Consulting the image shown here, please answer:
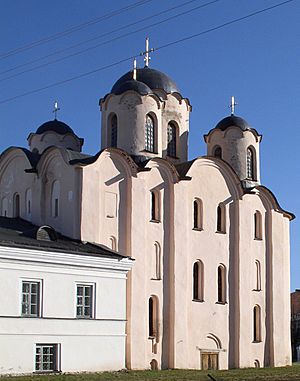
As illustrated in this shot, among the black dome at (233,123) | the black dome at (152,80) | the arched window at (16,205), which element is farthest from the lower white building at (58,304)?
the black dome at (233,123)

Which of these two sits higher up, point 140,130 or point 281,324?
point 140,130

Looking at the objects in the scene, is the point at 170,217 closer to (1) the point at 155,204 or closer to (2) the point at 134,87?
(1) the point at 155,204

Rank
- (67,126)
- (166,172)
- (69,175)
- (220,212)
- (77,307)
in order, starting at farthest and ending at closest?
(67,126)
(220,212)
(166,172)
(69,175)
(77,307)

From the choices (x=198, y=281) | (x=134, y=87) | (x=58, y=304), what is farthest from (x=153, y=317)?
(x=134, y=87)

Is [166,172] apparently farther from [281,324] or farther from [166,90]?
[281,324]

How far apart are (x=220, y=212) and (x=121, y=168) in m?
6.50

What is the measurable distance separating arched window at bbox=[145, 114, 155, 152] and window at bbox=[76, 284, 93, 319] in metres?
9.34

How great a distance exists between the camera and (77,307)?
2758 cm

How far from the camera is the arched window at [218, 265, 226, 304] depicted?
1405 inches

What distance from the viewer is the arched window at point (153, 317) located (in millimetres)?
32250

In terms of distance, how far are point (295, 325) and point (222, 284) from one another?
94.5 feet

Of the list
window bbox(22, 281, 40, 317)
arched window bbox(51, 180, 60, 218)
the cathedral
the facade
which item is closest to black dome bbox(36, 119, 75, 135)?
the cathedral

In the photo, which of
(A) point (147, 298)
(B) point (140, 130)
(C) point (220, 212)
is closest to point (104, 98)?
(B) point (140, 130)

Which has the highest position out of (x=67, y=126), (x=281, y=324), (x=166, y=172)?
(x=67, y=126)
